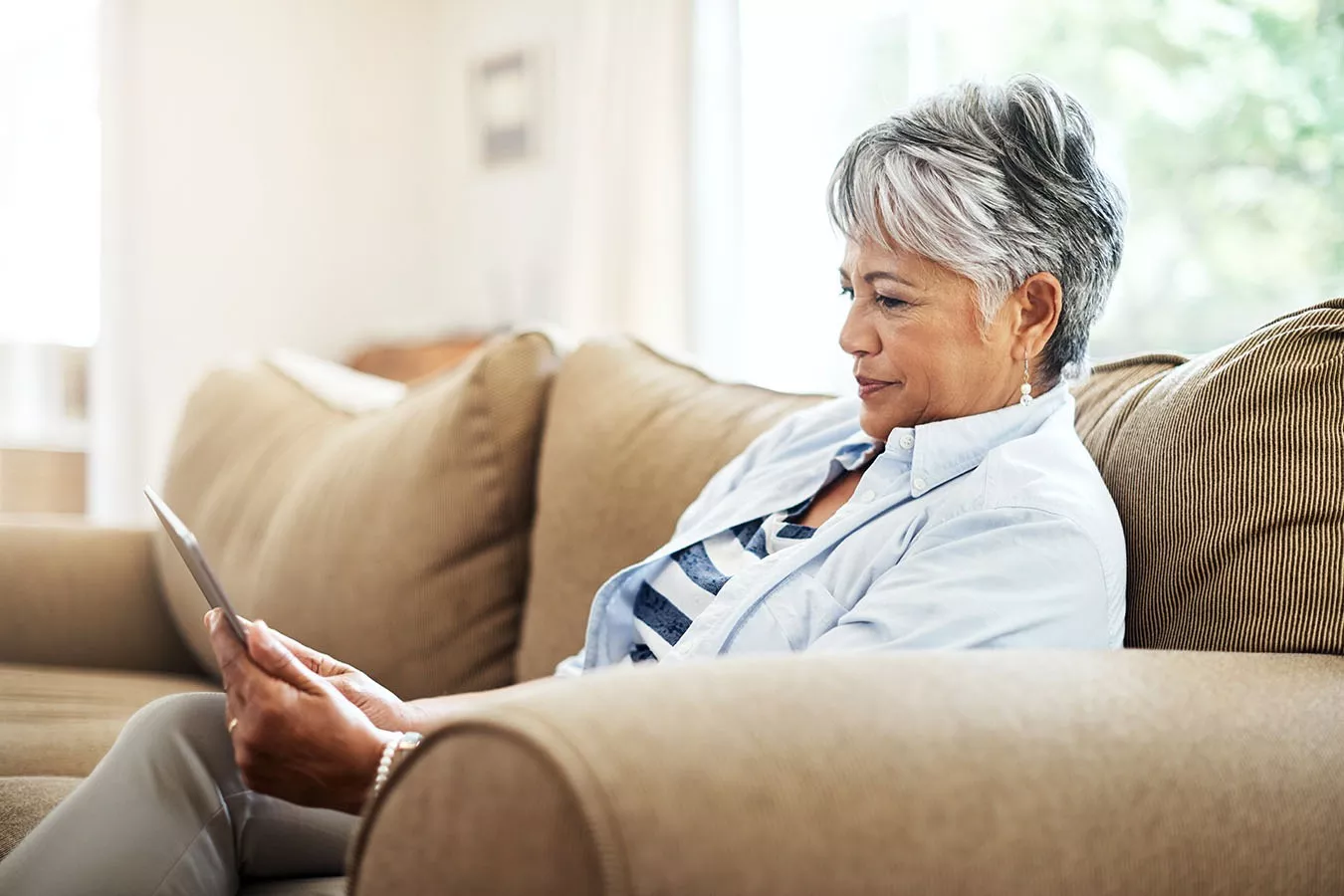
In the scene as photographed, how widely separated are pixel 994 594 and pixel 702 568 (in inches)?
15.9

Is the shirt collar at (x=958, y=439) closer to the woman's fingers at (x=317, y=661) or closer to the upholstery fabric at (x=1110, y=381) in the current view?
the upholstery fabric at (x=1110, y=381)

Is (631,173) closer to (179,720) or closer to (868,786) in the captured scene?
(179,720)

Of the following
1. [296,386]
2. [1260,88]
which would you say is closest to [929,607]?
[296,386]

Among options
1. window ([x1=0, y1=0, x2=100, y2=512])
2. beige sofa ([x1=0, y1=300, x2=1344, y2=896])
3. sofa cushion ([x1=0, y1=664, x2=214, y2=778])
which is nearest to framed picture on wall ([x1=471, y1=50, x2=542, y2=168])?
window ([x1=0, y1=0, x2=100, y2=512])

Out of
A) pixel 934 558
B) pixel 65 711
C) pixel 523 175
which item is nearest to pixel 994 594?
pixel 934 558

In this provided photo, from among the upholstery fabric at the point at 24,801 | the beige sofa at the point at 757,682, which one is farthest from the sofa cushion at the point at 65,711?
the upholstery fabric at the point at 24,801

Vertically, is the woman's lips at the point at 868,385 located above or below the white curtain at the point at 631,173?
below

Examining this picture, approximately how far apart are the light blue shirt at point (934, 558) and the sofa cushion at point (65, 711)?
2.03 feet

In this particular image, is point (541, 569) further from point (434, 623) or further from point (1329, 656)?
point (1329, 656)

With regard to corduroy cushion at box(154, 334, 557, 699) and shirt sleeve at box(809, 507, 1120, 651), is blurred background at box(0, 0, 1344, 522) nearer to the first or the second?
corduroy cushion at box(154, 334, 557, 699)

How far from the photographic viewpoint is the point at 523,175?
4047 mm

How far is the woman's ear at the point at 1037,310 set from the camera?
1187 millimetres

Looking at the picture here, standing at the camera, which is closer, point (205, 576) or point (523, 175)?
point (205, 576)

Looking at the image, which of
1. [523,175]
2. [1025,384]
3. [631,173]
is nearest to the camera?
[1025,384]
